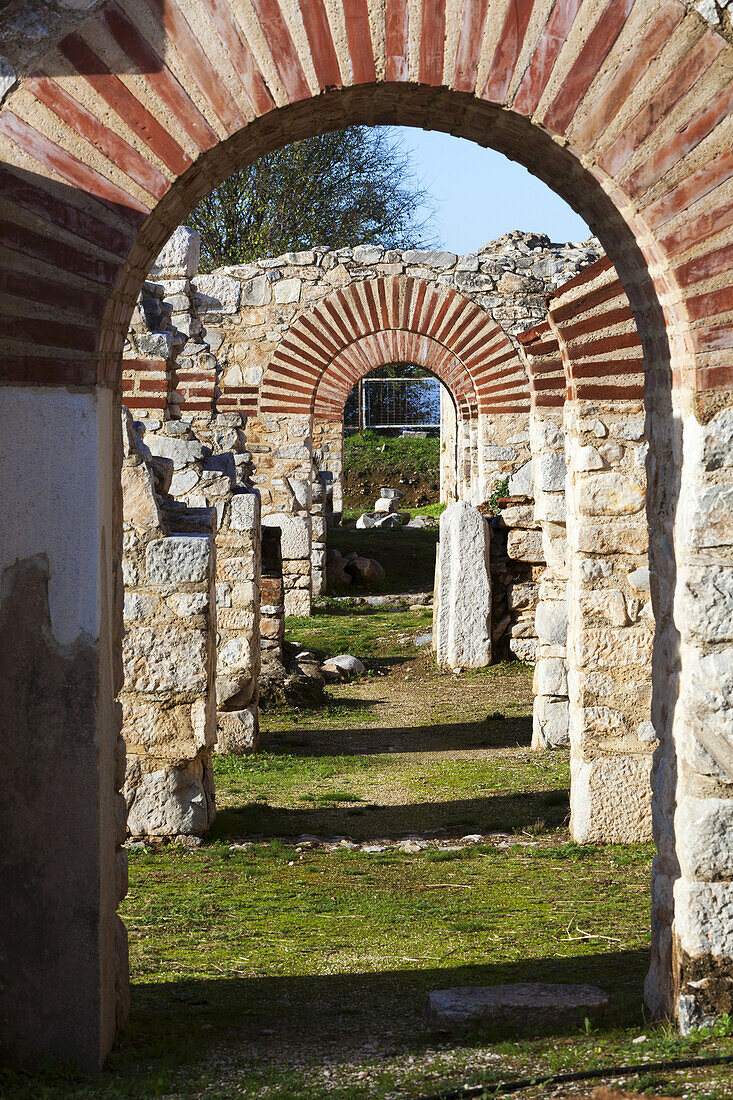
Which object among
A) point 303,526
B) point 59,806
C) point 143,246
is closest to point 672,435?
point 143,246

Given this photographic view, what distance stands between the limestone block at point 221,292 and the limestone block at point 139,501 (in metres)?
8.64

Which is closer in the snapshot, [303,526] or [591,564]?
[591,564]

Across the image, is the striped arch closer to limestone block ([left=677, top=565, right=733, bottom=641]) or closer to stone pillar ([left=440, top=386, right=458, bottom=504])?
stone pillar ([left=440, top=386, right=458, bottom=504])

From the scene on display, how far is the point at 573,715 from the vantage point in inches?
200

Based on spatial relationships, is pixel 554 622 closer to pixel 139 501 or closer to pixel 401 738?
pixel 401 738

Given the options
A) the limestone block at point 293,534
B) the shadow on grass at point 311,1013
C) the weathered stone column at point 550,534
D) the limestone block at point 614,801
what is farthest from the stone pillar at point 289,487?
the shadow on grass at point 311,1013

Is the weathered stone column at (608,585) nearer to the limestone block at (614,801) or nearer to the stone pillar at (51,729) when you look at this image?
the limestone block at (614,801)

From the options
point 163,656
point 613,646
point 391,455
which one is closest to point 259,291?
point 163,656

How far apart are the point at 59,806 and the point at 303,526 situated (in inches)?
400

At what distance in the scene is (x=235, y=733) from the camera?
6.78 m

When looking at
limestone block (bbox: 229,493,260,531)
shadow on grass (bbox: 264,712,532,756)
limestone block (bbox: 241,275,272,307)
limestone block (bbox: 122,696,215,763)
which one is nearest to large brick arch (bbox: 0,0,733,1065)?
limestone block (bbox: 122,696,215,763)

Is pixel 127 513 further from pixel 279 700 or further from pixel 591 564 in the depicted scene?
pixel 279 700

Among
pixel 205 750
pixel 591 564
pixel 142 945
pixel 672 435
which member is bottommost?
pixel 142 945

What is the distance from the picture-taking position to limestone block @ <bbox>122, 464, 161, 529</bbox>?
5.14 m
